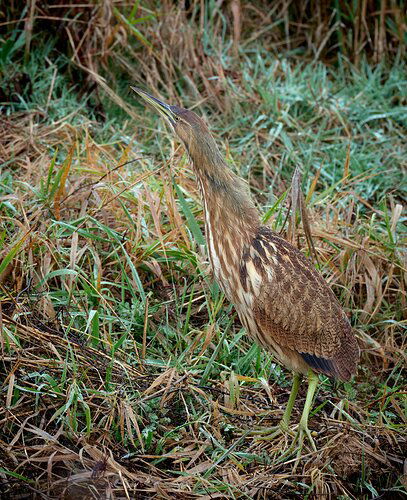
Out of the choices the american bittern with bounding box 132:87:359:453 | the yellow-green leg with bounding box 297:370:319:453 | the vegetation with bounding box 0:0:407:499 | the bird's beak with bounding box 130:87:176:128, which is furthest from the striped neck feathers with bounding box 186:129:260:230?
the yellow-green leg with bounding box 297:370:319:453

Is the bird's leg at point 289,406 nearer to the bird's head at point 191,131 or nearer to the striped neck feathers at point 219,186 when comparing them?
the striped neck feathers at point 219,186

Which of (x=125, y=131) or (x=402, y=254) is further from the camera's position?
(x=125, y=131)

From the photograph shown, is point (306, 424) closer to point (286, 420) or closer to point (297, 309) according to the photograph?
point (286, 420)

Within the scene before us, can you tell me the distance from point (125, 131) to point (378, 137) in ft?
4.25

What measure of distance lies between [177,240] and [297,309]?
2.80 feet

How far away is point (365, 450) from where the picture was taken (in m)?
2.68

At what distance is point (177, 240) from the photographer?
10.9 ft

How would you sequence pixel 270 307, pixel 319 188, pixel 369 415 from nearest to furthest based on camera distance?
pixel 270 307 → pixel 369 415 → pixel 319 188

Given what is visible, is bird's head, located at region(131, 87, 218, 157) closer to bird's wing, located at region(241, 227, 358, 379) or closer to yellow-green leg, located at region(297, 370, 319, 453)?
bird's wing, located at region(241, 227, 358, 379)

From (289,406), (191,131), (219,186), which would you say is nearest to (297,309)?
(289,406)

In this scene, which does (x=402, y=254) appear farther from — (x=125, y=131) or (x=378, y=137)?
(x=125, y=131)

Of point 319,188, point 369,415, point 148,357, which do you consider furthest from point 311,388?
point 319,188

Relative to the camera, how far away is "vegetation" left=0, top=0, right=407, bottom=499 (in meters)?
2.58

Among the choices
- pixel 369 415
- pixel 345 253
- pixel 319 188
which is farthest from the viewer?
pixel 319 188
